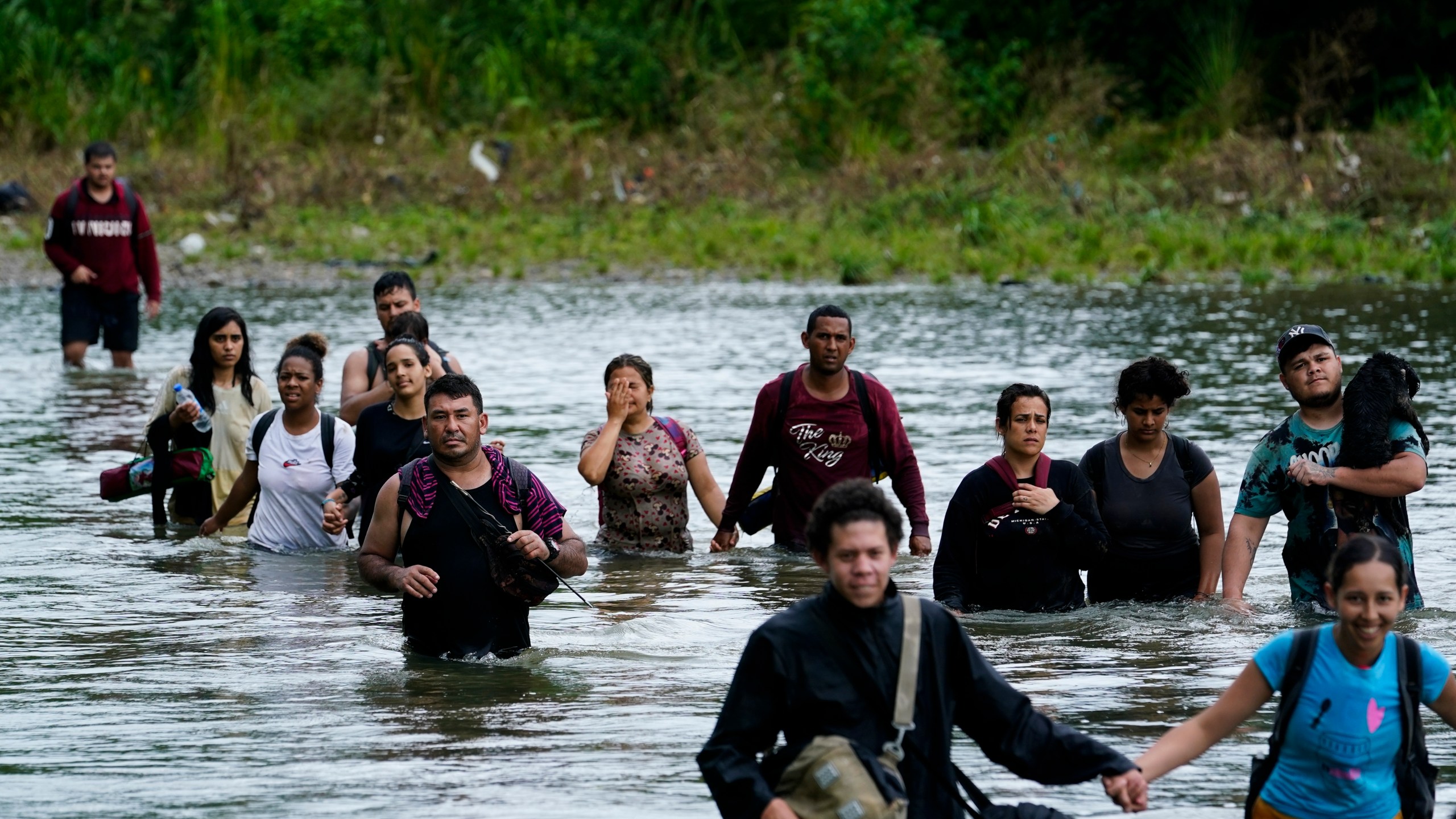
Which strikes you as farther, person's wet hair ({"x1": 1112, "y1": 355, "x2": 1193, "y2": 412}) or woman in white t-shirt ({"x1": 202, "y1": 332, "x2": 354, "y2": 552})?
woman in white t-shirt ({"x1": 202, "y1": 332, "x2": 354, "y2": 552})

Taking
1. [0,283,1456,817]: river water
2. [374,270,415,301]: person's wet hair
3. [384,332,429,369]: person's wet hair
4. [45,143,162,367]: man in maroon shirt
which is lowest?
[0,283,1456,817]: river water

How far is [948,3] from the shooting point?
123ft

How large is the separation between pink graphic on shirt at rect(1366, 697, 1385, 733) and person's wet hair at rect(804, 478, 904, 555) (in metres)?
1.20

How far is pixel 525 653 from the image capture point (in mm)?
7648

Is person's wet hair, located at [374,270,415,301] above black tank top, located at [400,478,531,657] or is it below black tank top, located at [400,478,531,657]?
above

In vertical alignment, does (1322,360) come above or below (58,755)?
above

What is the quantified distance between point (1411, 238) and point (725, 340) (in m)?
11.9

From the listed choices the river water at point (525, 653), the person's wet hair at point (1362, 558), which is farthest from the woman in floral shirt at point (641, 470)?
the person's wet hair at point (1362, 558)

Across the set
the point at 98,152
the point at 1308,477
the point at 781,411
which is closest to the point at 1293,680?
the point at 1308,477

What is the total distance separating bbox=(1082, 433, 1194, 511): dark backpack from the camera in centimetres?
789

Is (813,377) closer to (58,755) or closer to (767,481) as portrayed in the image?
(767,481)

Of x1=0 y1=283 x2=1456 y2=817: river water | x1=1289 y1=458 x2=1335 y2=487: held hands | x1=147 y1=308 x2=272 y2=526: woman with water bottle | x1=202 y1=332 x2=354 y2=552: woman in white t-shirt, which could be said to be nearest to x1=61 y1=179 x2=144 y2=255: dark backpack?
x1=0 y1=283 x2=1456 y2=817: river water

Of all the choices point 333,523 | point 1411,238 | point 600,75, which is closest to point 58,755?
point 333,523

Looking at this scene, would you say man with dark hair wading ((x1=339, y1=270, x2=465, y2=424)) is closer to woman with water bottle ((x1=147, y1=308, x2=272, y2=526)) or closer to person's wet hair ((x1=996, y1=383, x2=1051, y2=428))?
woman with water bottle ((x1=147, y1=308, x2=272, y2=526))
